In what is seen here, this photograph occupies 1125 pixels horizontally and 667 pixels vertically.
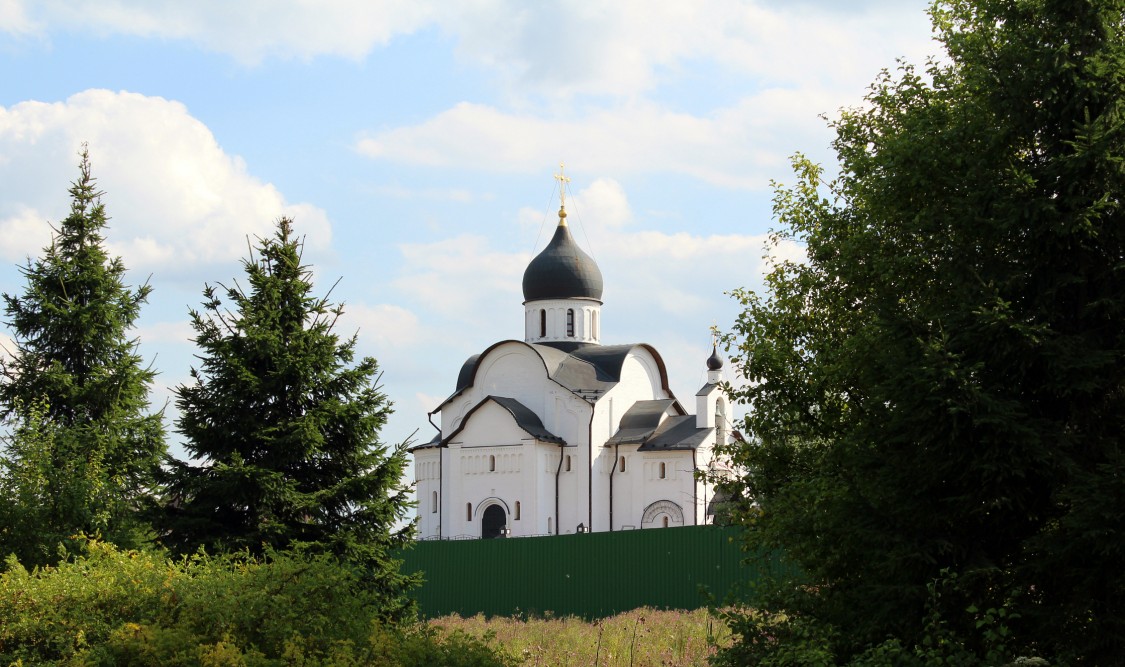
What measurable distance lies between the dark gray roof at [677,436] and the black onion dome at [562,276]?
711 cm

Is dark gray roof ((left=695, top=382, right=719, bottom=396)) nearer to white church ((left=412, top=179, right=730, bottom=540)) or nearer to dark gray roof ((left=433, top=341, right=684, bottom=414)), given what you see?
white church ((left=412, top=179, right=730, bottom=540))

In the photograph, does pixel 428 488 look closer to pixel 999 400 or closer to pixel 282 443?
pixel 282 443

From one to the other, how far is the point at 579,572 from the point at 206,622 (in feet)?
49.0

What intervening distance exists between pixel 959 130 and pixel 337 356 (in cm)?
765

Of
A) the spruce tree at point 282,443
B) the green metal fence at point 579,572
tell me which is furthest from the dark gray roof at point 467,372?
the spruce tree at point 282,443

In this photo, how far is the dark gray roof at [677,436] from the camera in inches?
1806

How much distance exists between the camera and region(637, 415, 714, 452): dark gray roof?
151 ft

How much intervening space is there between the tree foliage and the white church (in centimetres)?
3474

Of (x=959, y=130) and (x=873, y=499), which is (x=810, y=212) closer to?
(x=959, y=130)

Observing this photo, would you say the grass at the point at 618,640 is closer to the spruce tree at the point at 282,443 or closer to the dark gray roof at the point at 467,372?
the spruce tree at the point at 282,443

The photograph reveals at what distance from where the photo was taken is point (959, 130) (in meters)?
10.2

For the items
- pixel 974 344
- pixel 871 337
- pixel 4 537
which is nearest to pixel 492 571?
pixel 4 537

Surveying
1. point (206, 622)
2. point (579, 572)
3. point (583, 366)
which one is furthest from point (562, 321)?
point (206, 622)

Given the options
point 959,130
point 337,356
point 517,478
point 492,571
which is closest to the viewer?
point 959,130
